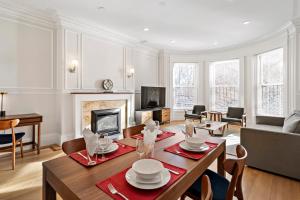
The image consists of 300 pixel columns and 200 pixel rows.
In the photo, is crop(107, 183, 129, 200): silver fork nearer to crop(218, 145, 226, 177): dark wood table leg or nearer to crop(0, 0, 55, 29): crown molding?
crop(218, 145, 226, 177): dark wood table leg

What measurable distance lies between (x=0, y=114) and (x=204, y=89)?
6.05 meters

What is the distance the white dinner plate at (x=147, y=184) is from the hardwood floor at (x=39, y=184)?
61.0 inches

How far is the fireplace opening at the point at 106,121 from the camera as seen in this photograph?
402 cm

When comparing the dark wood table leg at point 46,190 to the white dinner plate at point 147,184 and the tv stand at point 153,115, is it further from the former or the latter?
the tv stand at point 153,115

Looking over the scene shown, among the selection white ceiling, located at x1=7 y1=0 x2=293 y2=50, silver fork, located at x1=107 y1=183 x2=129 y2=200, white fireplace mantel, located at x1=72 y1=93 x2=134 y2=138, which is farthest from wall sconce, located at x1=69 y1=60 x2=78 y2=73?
silver fork, located at x1=107 y1=183 x2=129 y2=200

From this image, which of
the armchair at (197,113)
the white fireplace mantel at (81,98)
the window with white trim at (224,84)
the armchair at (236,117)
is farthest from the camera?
the window with white trim at (224,84)

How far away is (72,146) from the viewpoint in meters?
1.51

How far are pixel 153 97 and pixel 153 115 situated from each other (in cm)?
64

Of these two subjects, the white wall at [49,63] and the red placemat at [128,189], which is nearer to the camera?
the red placemat at [128,189]

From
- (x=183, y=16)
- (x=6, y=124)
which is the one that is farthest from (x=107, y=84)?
(x=183, y=16)

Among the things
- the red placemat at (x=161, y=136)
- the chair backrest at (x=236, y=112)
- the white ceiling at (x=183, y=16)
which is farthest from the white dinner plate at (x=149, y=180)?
the chair backrest at (x=236, y=112)

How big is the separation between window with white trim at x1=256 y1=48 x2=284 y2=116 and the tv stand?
9.67 ft

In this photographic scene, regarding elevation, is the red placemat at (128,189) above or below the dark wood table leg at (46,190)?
above

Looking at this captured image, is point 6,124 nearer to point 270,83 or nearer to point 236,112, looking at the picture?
point 236,112
